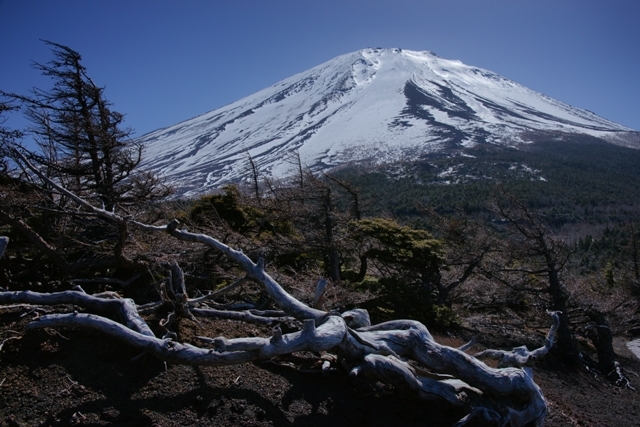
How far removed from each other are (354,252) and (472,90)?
358 ft

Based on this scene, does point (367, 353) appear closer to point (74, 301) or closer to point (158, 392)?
point (158, 392)

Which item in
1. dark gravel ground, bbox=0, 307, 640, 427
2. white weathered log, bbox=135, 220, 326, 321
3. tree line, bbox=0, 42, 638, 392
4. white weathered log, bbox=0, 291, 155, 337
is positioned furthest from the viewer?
tree line, bbox=0, 42, 638, 392

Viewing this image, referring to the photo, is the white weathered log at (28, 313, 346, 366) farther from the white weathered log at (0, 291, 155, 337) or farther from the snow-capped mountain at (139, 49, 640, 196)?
the snow-capped mountain at (139, 49, 640, 196)

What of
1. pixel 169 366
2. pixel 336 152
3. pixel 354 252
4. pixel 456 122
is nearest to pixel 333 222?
pixel 354 252

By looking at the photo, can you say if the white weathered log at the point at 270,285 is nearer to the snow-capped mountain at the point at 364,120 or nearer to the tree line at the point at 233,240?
the tree line at the point at 233,240

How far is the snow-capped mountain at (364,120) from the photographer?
72000mm

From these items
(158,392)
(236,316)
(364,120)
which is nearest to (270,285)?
(236,316)

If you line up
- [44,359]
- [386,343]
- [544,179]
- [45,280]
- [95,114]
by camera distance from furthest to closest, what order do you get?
[544,179]
[95,114]
[45,280]
[386,343]
[44,359]

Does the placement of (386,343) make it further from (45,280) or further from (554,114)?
(554,114)

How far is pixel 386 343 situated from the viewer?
3.46 metres

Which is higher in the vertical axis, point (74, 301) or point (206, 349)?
point (74, 301)

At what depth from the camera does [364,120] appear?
90.7 metres

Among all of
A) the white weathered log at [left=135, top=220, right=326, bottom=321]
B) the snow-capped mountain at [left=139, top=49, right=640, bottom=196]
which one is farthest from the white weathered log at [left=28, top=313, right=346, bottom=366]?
the snow-capped mountain at [left=139, top=49, right=640, bottom=196]

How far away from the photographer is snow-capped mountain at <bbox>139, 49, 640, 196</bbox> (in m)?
72.0
